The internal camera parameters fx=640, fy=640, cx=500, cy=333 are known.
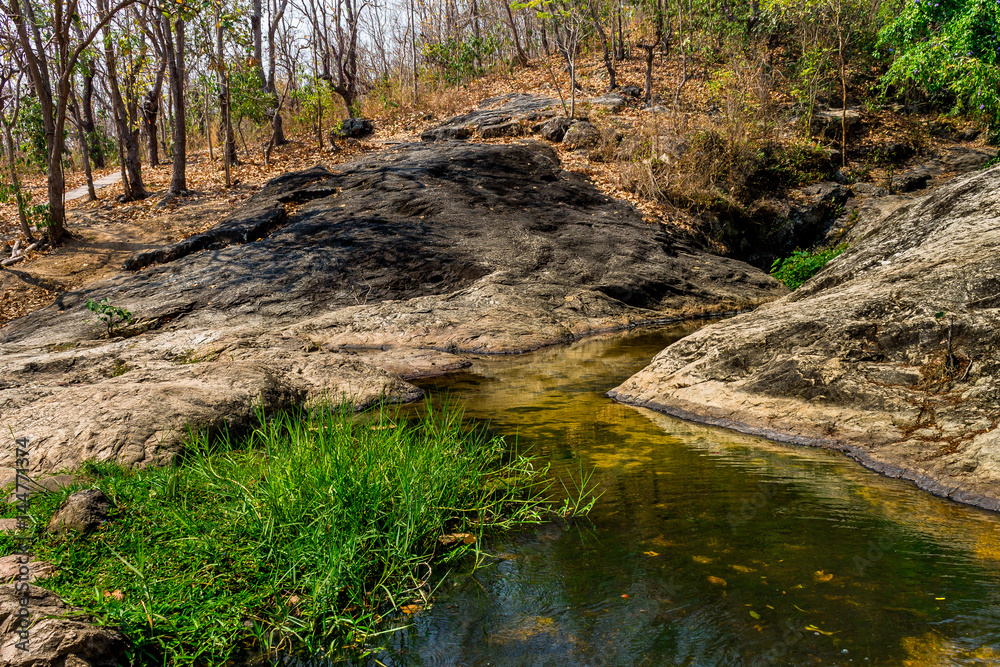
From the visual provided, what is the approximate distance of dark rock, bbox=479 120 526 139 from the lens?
18078 millimetres

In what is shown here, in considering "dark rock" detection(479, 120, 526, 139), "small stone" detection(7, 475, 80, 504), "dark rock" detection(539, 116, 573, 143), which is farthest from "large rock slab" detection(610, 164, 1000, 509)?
"dark rock" detection(479, 120, 526, 139)

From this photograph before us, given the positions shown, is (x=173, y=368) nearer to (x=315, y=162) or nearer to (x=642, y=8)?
(x=315, y=162)

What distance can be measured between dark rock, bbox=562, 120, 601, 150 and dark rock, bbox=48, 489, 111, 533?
50.9 ft

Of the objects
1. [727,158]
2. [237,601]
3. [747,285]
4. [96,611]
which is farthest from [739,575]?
[727,158]

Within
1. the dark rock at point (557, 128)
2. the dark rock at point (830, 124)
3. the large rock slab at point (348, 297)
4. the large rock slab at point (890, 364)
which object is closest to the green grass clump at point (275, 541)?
the large rock slab at point (348, 297)

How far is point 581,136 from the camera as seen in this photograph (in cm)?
1712

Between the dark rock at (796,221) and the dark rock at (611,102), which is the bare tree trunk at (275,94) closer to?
the dark rock at (611,102)

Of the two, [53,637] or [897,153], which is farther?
[897,153]

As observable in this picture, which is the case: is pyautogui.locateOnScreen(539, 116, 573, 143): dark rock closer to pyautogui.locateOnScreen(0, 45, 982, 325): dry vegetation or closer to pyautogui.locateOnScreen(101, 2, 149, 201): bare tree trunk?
pyautogui.locateOnScreen(0, 45, 982, 325): dry vegetation

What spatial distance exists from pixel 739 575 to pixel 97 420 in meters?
3.94

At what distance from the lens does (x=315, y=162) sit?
17875 millimetres

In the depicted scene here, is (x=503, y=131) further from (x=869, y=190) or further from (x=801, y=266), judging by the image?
(x=869, y=190)

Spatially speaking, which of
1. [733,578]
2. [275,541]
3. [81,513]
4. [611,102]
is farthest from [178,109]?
[733,578]

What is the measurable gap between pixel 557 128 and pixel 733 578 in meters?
16.2
